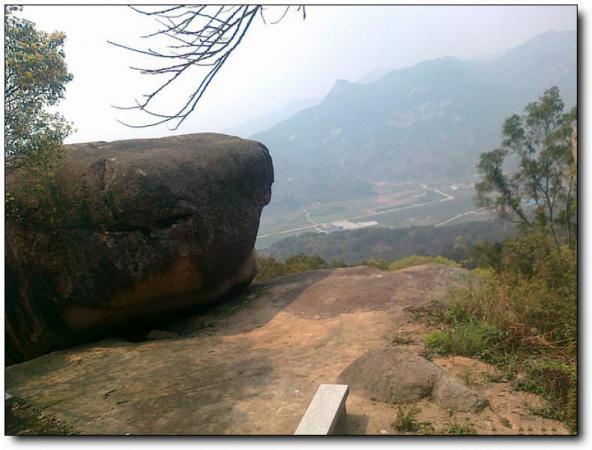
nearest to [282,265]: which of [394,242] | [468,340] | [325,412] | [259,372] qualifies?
[259,372]

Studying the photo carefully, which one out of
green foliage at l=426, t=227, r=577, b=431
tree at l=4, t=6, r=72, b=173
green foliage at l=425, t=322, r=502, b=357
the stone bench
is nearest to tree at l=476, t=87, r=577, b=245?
green foliage at l=426, t=227, r=577, b=431

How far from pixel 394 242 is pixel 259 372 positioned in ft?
54.1

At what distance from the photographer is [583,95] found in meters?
4.22

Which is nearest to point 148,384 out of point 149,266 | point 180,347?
point 180,347

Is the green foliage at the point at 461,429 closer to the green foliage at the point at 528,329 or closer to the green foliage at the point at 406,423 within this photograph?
the green foliage at the point at 406,423

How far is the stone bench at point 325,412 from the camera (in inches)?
128

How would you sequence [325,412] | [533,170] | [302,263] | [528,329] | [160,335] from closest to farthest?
[325,412]
[528,329]
[160,335]
[302,263]
[533,170]

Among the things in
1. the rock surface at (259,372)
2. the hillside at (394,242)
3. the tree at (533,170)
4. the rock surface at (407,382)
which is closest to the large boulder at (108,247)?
the rock surface at (259,372)

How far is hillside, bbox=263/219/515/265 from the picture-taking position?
15.6m

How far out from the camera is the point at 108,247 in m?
5.98

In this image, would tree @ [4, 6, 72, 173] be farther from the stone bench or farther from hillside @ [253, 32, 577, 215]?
hillside @ [253, 32, 577, 215]

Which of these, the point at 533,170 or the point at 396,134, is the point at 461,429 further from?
the point at 396,134

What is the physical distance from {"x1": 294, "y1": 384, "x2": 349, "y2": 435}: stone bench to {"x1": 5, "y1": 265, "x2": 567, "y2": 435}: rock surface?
0.20 metres

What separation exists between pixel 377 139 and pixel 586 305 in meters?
13.5
